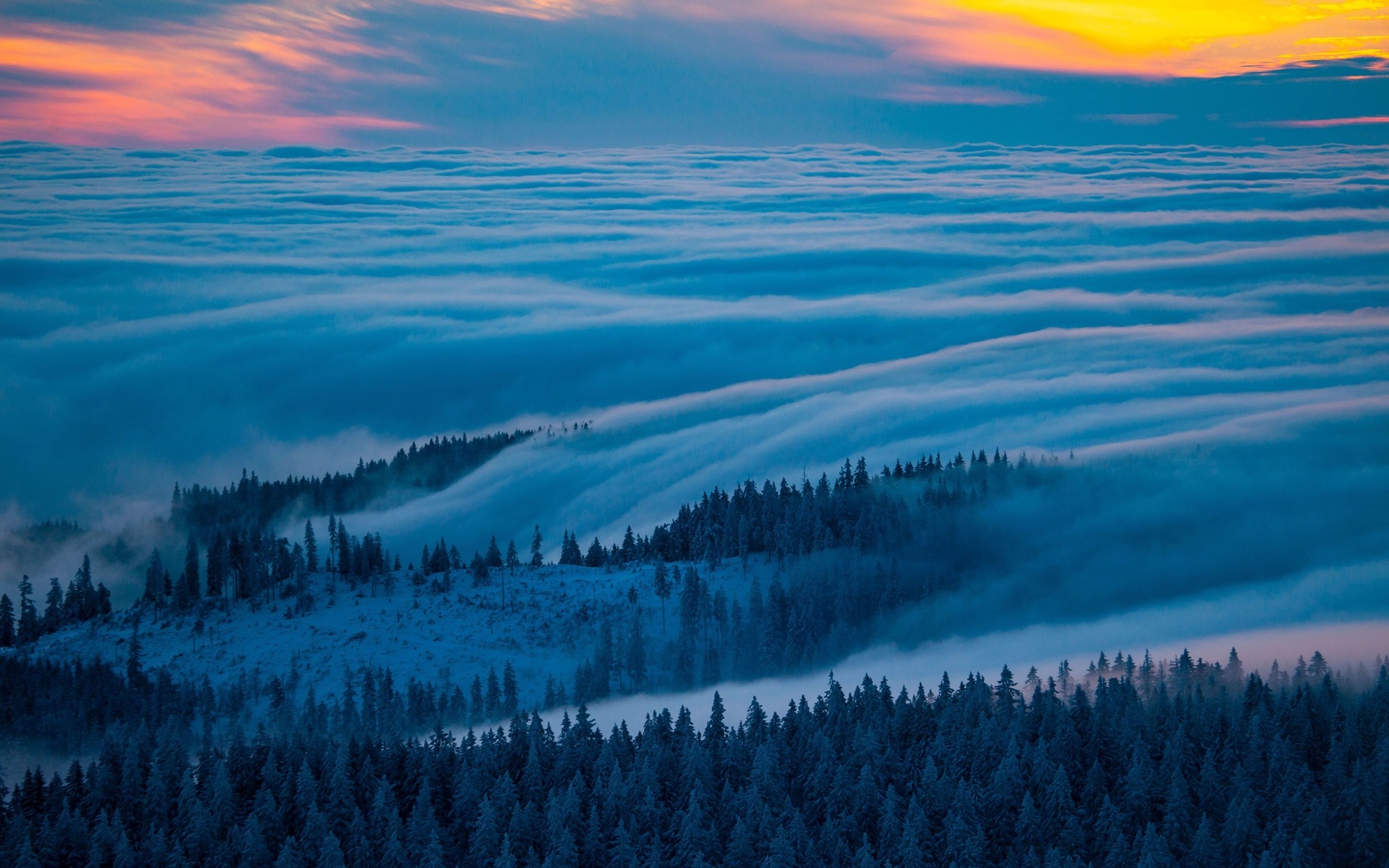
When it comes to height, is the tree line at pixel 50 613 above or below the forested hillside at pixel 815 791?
above

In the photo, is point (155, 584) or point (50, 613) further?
point (155, 584)

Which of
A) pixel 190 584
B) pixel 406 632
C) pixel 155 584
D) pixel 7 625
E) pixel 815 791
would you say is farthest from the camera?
pixel 155 584

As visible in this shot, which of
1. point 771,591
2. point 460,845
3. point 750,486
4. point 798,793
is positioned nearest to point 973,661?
point 771,591

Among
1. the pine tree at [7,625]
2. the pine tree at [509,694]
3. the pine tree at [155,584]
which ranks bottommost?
the pine tree at [509,694]

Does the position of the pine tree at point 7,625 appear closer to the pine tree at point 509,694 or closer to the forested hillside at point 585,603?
the forested hillside at point 585,603

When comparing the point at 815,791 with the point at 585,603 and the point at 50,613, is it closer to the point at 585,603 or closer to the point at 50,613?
the point at 585,603

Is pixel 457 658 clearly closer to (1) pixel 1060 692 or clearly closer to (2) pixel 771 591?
(2) pixel 771 591

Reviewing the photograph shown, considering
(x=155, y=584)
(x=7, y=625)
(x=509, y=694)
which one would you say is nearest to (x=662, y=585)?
(x=509, y=694)

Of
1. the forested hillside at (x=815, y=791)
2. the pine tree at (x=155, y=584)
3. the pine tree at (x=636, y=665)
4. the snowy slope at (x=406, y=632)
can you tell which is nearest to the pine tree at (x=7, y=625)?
the snowy slope at (x=406, y=632)
